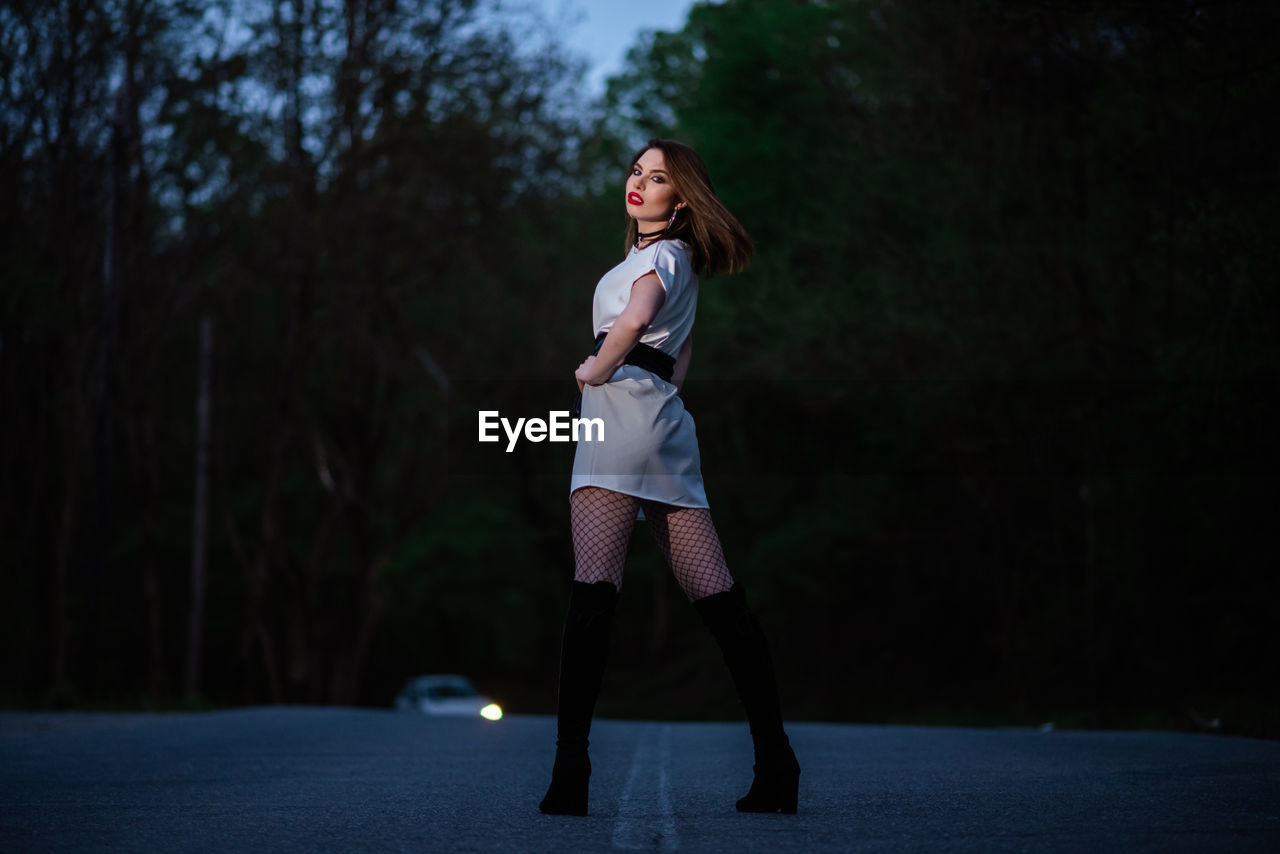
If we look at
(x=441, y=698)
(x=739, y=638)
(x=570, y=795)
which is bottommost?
(x=441, y=698)

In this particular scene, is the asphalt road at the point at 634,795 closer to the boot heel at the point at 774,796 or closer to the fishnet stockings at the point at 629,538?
the boot heel at the point at 774,796

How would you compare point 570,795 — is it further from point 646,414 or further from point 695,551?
point 646,414

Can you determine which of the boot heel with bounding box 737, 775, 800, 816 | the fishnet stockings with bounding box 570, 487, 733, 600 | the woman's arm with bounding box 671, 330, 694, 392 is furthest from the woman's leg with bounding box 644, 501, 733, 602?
the boot heel with bounding box 737, 775, 800, 816

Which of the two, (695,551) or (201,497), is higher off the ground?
(201,497)

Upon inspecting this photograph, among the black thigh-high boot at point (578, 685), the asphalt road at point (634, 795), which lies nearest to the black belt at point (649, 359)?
the black thigh-high boot at point (578, 685)

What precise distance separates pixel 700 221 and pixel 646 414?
2.30ft

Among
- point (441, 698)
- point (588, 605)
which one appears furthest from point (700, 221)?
point (441, 698)

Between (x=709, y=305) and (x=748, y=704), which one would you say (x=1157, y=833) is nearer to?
(x=748, y=704)

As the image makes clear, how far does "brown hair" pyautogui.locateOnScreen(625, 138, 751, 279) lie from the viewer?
215 inches

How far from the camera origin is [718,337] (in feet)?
96.5

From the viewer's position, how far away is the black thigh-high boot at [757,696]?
Result: 5.20 metres

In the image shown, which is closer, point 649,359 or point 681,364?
point 649,359

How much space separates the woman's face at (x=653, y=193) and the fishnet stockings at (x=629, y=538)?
0.96 meters

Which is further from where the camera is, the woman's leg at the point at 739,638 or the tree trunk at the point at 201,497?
the tree trunk at the point at 201,497
